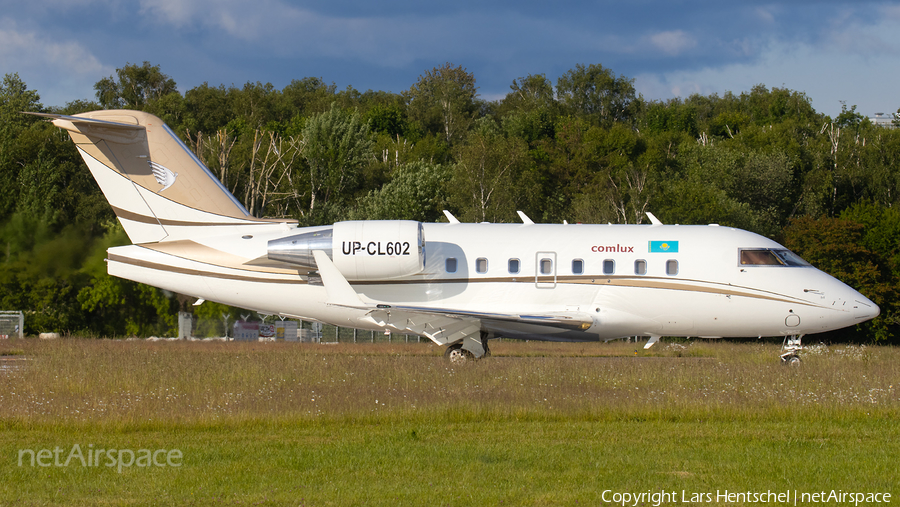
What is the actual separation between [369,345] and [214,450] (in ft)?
55.2

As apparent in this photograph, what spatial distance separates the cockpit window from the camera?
17109mm

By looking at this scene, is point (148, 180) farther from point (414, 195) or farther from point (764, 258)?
point (414, 195)

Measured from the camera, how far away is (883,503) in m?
7.29

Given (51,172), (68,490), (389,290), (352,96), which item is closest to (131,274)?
(389,290)

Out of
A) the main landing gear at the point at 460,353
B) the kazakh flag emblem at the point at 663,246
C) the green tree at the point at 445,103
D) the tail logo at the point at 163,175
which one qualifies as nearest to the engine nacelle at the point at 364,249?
the main landing gear at the point at 460,353

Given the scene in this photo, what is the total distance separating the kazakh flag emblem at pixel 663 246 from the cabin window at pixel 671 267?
0.22 m

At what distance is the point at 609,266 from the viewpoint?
1702 centimetres

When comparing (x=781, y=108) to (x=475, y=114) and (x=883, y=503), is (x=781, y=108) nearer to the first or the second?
(x=475, y=114)

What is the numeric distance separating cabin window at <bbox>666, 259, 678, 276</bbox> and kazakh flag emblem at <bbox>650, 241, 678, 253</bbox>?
8.8 inches

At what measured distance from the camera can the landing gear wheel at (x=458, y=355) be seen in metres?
17.0

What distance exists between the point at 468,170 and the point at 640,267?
25753 mm

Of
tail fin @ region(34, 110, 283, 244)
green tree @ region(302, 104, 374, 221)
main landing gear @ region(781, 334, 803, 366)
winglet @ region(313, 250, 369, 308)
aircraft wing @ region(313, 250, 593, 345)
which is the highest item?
green tree @ region(302, 104, 374, 221)

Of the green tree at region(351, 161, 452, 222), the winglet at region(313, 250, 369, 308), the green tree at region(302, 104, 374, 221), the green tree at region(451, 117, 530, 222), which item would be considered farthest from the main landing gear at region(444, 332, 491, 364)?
the green tree at region(302, 104, 374, 221)

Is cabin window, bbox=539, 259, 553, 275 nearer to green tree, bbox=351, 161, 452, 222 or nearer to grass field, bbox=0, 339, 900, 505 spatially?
grass field, bbox=0, 339, 900, 505
